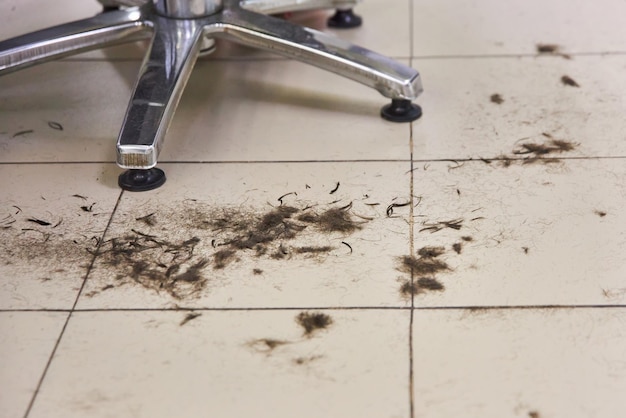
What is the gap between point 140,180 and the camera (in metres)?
1.49

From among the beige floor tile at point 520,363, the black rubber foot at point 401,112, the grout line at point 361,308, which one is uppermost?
the beige floor tile at point 520,363

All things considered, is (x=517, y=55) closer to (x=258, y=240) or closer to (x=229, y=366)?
(x=258, y=240)

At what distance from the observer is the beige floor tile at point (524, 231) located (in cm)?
121

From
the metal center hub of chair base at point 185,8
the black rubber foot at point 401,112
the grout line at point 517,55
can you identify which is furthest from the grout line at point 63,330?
the grout line at point 517,55

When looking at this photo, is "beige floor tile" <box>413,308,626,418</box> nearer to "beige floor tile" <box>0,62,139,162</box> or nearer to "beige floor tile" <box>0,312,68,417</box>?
"beige floor tile" <box>0,312,68,417</box>

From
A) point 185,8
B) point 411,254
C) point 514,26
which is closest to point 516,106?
point 514,26

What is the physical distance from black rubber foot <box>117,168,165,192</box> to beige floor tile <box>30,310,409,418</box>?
33 cm

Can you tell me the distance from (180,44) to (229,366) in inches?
29.5

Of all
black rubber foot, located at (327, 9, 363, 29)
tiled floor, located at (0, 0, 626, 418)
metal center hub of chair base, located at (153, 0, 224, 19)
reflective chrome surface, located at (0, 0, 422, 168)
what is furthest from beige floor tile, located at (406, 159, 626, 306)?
black rubber foot, located at (327, 9, 363, 29)

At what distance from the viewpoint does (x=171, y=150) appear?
1.62m

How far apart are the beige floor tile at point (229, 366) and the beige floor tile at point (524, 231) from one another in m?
0.13

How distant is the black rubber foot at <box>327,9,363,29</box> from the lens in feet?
6.93

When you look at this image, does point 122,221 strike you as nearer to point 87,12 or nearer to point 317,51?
point 317,51

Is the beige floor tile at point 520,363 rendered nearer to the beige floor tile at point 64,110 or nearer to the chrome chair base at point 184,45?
the chrome chair base at point 184,45
